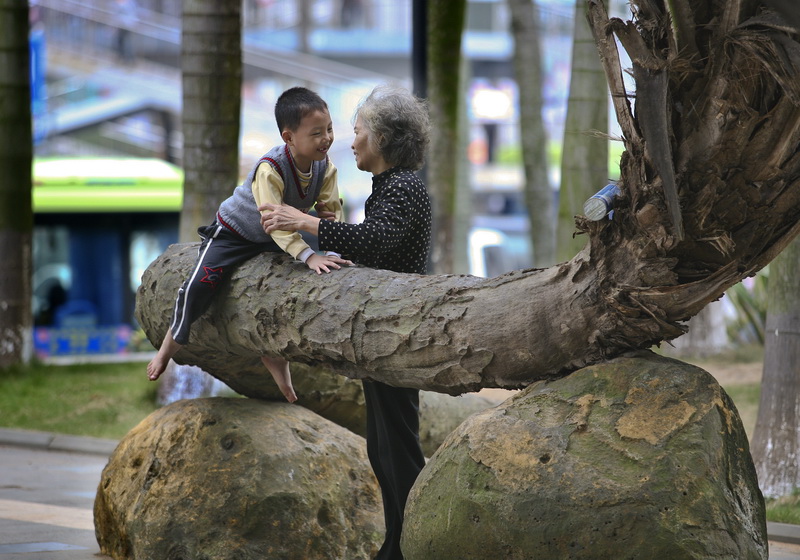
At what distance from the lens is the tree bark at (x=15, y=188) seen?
1087 cm

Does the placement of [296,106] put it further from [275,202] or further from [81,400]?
[81,400]

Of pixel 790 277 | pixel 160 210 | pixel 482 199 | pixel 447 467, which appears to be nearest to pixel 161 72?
pixel 160 210

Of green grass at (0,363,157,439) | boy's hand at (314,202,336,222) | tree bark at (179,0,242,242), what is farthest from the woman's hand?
green grass at (0,363,157,439)

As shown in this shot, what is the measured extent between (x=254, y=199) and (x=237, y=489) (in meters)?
1.30

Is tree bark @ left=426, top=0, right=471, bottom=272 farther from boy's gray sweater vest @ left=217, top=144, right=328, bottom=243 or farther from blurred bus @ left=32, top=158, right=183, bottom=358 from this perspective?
boy's gray sweater vest @ left=217, top=144, right=328, bottom=243

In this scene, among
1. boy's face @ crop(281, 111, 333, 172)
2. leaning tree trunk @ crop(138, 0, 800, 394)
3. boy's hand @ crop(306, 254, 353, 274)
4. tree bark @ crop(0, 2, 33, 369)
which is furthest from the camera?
tree bark @ crop(0, 2, 33, 369)

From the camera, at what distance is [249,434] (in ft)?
15.9

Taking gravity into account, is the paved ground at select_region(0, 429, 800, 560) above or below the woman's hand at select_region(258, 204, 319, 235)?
below

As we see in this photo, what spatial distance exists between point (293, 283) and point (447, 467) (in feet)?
3.51

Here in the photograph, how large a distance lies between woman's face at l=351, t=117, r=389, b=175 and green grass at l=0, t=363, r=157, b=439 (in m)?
5.43

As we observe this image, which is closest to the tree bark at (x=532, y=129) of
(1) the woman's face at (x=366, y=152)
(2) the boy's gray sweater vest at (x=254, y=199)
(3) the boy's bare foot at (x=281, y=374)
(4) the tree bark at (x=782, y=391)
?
(4) the tree bark at (x=782, y=391)

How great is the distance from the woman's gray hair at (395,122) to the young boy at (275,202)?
8.8 inches

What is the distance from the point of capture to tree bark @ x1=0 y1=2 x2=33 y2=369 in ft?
35.7

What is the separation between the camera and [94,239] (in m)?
15.7
